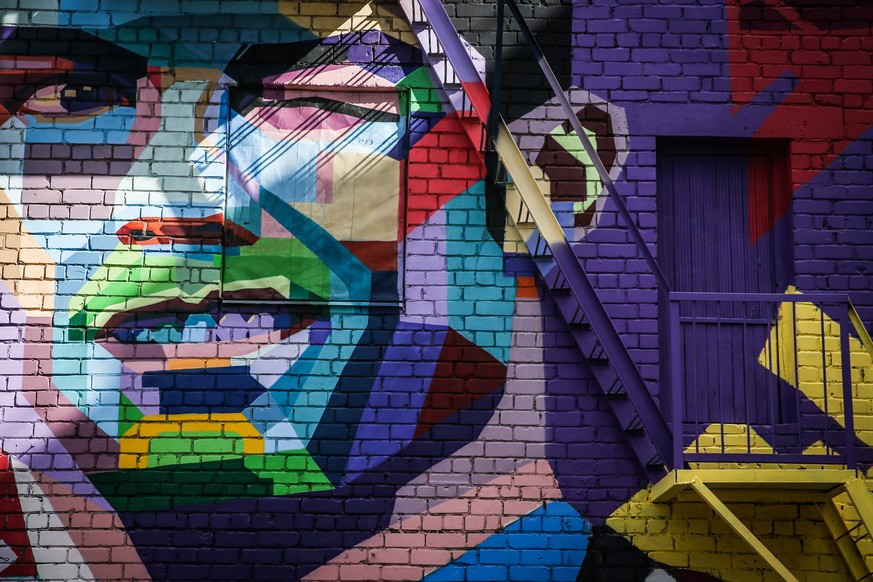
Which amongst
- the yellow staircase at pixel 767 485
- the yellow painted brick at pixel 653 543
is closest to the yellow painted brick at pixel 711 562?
the yellow painted brick at pixel 653 543

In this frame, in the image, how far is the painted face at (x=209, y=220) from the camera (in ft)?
24.0

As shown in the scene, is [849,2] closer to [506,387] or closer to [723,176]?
[723,176]

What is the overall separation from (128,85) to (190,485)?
2.83 m

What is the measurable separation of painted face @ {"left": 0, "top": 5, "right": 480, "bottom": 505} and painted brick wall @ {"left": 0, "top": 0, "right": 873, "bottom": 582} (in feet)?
0.07

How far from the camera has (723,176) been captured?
7797mm

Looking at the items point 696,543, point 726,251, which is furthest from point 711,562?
point 726,251

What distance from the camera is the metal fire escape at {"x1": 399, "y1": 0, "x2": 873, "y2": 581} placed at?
258 inches

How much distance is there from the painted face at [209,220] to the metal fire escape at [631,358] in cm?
49

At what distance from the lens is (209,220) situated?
7.53 meters

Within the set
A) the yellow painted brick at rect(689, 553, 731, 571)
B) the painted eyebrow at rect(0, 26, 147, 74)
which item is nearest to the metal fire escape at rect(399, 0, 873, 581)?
the yellow painted brick at rect(689, 553, 731, 571)

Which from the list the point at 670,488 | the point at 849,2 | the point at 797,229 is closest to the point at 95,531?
the point at 670,488

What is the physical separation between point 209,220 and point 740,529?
13.2 feet

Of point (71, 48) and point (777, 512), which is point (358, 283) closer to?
point (71, 48)

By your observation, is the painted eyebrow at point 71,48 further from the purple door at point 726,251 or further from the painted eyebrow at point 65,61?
the purple door at point 726,251
